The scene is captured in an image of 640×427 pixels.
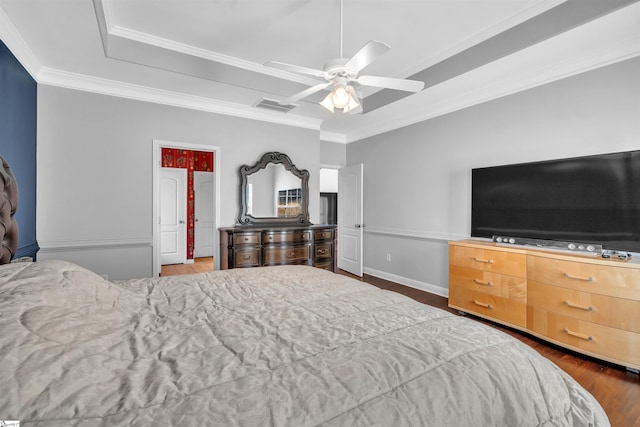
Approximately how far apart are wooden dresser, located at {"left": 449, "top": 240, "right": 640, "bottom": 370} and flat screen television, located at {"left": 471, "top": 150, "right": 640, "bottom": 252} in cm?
28

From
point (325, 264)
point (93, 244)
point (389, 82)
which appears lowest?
point (325, 264)

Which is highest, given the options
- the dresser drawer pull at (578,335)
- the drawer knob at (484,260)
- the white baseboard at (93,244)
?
the white baseboard at (93,244)

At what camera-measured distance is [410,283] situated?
4.45 meters

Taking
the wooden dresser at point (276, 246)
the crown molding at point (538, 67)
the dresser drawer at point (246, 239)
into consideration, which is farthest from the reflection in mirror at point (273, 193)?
the crown molding at point (538, 67)

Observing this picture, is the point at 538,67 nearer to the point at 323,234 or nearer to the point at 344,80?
the point at 344,80

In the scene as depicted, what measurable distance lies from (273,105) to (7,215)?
9.64ft

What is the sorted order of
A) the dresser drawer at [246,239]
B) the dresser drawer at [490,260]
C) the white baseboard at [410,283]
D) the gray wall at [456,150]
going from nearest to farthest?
the gray wall at [456,150] < the dresser drawer at [490,260] < the dresser drawer at [246,239] < the white baseboard at [410,283]

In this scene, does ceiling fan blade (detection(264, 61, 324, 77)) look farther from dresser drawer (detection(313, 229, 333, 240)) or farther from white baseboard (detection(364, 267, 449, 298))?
→ white baseboard (detection(364, 267, 449, 298))

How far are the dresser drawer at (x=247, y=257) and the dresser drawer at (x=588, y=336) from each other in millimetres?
2987

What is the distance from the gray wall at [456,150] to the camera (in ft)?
8.55

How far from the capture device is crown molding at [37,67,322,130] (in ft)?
10.5

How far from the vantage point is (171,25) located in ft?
8.64

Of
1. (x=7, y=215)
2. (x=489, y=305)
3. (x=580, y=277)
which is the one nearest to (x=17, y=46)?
(x=7, y=215)

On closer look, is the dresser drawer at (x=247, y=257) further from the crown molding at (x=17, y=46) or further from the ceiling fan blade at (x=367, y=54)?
the crown molding at (x=17, y=46)
